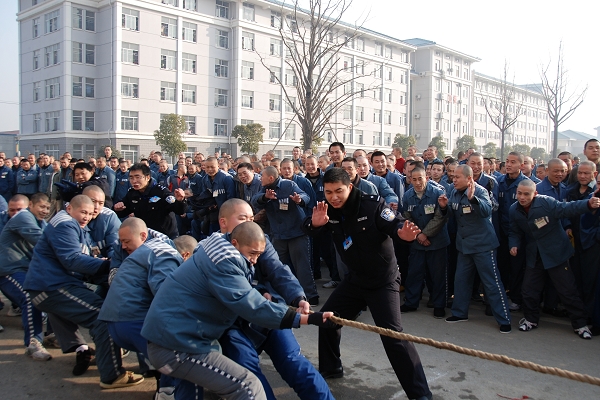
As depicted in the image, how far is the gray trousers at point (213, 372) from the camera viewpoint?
3.01 metres

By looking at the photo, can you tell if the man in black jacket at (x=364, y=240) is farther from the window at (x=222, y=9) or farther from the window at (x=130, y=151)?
the window at (x=222, y=9)

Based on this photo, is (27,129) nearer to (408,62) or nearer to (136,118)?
(136,118)

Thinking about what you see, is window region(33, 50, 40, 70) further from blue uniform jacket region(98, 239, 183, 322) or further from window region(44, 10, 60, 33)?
blue uniform jacket region(98, 239, 183, 322)

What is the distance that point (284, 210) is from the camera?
22.6 ft

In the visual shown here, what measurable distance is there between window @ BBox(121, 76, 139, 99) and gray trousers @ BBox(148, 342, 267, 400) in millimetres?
35159

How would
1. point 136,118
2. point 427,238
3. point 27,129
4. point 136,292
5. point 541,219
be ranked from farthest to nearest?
point 27,129 → point 136,118 → point 427,238 → point 541,219 → point 136,292

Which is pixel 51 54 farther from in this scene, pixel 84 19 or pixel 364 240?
pixel 364 240

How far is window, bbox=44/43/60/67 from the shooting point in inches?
1403

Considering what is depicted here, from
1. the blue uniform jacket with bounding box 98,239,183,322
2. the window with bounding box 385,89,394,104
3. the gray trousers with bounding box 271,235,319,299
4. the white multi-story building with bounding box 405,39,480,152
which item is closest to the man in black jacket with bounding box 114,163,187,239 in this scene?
the gray trousers with bounding box 271,235,319,299

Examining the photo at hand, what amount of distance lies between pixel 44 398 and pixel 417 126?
6131 centimetres

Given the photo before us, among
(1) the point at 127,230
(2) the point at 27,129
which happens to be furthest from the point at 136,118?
(1) the point at 127,230

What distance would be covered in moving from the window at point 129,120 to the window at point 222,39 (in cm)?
968

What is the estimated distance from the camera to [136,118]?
36.0 meters

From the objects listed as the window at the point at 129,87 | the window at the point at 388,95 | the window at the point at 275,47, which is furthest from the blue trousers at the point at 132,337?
the window at the point at 388,95
